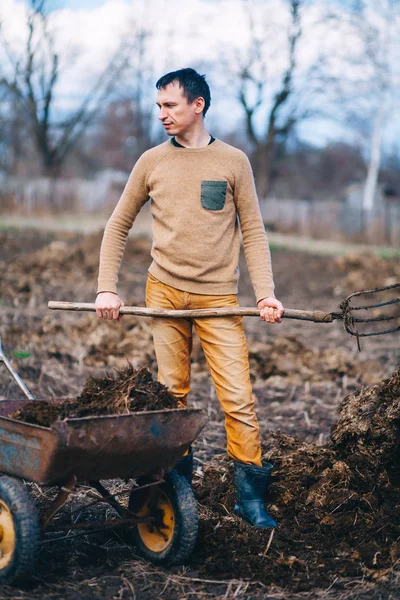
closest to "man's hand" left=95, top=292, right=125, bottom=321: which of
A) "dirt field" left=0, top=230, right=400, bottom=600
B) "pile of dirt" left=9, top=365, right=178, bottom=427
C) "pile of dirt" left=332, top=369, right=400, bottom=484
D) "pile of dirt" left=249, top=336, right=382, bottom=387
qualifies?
"pile of dirt" left=9, top=365, right=178, bottom=427

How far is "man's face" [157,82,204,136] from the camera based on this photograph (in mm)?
4051

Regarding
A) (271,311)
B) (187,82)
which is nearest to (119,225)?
(187,82)

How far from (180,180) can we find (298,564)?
80.4 inches

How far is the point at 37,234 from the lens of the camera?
20.7 metres

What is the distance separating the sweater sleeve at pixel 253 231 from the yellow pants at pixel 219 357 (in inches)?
7.6

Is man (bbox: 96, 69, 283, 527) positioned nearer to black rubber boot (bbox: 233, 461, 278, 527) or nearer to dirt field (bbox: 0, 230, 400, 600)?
black rubber boot (bbox: 233, 461, 278, 527)

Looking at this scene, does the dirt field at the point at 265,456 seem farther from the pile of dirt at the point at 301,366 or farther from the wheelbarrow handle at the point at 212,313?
the wheelbarrow handle at the point at 212,313

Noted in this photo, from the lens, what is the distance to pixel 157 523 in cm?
374

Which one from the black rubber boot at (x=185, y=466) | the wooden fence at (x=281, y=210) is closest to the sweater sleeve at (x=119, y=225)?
the black rubber boot at (x=185, y=466)

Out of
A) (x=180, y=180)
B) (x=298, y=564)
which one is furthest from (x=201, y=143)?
(x=298, y=564)

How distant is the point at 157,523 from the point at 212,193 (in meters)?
1.72

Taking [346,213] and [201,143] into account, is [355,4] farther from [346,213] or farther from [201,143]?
[201,143]

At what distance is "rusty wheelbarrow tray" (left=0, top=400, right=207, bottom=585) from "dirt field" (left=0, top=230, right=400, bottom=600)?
0.53 ft

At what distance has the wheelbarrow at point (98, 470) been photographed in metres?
3.25
